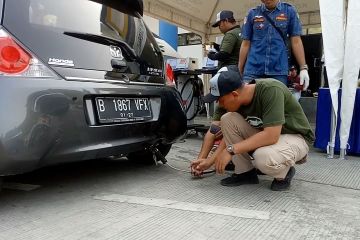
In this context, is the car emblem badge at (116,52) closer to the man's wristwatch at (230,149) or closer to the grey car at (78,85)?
the grey car at (78,85)

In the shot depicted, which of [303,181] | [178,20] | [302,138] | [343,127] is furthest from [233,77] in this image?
[178,20]

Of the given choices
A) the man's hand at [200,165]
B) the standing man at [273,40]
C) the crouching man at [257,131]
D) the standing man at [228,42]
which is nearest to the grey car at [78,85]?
the man's hand at [200,165]

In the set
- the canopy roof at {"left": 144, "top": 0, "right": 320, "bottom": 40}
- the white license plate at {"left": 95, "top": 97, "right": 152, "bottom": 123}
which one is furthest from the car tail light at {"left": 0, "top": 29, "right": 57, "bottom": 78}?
the canopy roof at {"left": 144, "top": 0, "right": 320, "bottom": 40}

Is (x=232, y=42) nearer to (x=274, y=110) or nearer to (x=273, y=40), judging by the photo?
(x=273, y=40)

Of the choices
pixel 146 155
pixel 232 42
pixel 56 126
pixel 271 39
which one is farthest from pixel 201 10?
pixel 56 126

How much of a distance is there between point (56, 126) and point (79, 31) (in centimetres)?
61

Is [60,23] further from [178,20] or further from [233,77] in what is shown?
[178,20]

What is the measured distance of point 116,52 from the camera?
2.58 meters

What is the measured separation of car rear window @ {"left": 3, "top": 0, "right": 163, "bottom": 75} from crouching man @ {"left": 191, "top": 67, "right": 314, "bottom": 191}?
64 centimetres

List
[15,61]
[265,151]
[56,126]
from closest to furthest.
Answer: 1. [15,61]
2. [56,126]
3. [265,151]

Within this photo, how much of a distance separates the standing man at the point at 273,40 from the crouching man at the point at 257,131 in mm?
888

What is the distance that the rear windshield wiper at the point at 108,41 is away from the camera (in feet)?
7.76

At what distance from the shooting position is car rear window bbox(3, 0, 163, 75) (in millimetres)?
2090

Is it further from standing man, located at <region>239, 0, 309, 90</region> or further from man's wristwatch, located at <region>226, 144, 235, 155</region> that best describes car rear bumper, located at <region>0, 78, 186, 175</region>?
standing man, located at <region>239, 0, 309, 90</region>
